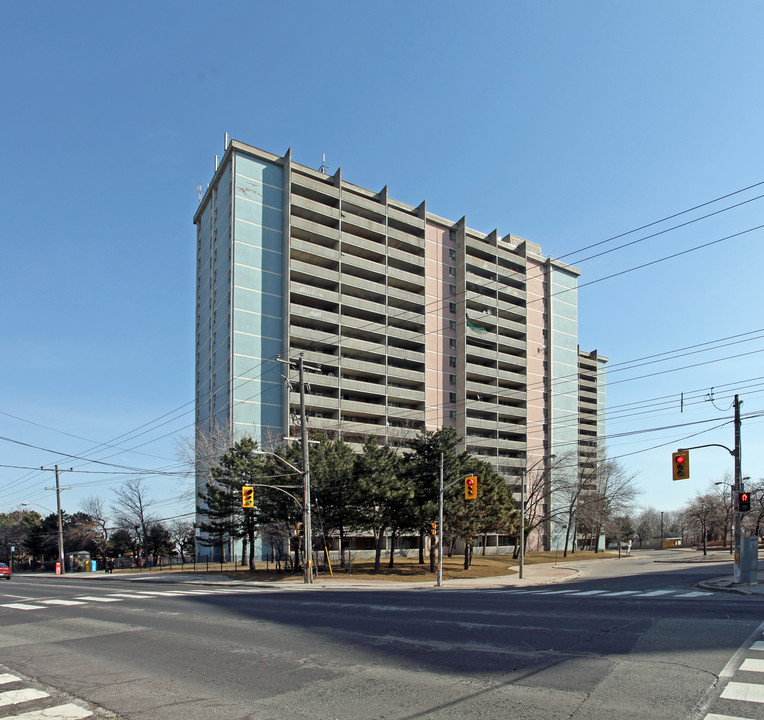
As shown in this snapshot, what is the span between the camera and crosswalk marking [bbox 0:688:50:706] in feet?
25.1

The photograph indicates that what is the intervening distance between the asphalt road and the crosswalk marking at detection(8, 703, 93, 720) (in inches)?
6.2

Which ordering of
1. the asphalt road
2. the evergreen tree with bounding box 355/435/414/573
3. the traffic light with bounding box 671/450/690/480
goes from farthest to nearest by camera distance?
the evergreen tree with bounding box 355/435/414/573 < the traffic light with bounding box 671/450/690/480 < the asphalt road

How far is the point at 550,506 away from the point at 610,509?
8108mm

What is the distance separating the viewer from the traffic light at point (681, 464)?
27.6m

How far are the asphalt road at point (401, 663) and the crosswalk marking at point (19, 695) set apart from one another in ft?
0.47

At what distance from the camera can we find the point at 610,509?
84.2 m

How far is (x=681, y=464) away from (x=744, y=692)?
75.7 ft

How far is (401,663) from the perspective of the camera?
9102 millimetres

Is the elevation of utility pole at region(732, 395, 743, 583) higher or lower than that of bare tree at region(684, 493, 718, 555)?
higher

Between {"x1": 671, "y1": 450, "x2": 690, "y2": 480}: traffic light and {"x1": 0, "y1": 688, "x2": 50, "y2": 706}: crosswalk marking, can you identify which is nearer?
{"x1": 0, "y1": 688, "x2": 50, "y2": 706}: crosswalk marking

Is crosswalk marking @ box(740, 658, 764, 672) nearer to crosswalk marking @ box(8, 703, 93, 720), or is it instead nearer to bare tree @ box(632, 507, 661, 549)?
crosswalk marking @ box(8, 703, 93, 720)

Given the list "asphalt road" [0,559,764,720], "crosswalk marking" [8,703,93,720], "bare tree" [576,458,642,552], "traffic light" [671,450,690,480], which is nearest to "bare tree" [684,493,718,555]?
"bare tree" [576,458,642,552]

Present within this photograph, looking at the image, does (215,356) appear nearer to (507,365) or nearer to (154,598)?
(507,365)

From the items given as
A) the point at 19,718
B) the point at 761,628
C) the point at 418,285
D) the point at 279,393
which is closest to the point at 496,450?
the point at 418,285
